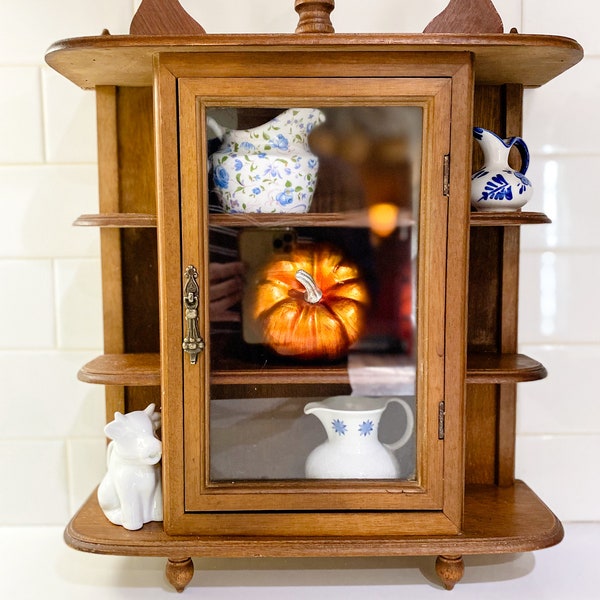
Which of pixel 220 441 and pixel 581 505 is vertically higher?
pixel 220 441

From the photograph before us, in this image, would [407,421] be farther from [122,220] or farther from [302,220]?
[122,220]

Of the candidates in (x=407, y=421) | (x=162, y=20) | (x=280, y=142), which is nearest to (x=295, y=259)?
(x=280, y=142)

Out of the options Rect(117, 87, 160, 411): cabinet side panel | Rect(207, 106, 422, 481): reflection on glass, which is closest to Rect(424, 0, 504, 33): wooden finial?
Rect(207, 106, 422, 481): reflection on glass

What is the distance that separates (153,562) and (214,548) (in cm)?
21

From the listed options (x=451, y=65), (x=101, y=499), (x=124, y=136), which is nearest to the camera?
(x=451, y=65)

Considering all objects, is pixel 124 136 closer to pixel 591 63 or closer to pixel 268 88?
pixel 268 88

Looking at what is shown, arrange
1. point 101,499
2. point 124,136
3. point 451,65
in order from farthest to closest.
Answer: point 124,136 → point 101,499 → point 451,65

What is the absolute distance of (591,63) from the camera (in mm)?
1040

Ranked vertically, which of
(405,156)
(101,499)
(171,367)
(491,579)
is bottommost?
(491,579)

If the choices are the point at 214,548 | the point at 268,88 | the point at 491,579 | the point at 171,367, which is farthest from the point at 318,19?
the point at 491,579

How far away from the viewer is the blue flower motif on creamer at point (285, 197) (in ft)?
2.73

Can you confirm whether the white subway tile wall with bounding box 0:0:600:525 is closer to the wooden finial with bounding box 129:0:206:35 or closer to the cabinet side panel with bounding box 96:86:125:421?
the cabinet side panel with bounding box 96:86:125:421

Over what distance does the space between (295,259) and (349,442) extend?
0.24 metres

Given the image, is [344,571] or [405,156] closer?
[405,156]
